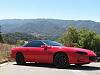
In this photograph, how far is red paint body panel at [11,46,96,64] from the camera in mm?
14398

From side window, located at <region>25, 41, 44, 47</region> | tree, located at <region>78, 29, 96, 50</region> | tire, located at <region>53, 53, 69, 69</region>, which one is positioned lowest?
tire, located at <region>53, 53, 69, 69</region>

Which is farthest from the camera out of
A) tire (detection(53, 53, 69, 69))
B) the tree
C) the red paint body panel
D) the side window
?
the tree

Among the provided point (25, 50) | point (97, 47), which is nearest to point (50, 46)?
point (25, 50)

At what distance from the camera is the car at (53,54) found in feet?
47.3

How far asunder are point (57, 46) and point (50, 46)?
34 centimetres

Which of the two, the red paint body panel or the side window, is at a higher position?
the side window

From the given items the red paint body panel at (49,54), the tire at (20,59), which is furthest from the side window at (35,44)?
the tire at (20,59)

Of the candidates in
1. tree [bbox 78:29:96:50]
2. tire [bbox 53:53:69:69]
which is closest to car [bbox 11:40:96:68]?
tire [bbox 53:53:69:69]

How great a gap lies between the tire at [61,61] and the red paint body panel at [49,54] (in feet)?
0.60

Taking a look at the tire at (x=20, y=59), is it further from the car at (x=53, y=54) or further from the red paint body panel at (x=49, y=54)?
the red paint body panel at (x=49, y=54)

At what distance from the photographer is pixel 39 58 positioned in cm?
1571

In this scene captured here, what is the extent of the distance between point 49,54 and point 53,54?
23cm

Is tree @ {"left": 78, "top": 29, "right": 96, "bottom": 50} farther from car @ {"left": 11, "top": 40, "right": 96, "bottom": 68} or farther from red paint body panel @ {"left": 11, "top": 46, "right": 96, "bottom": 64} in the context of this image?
red paint body panel @ {"left": 11, "top": 46, "right": 96, "bottom": 64}

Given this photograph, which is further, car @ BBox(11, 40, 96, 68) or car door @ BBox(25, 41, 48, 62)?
car door @ BBox(25, 41, 48, 62)
